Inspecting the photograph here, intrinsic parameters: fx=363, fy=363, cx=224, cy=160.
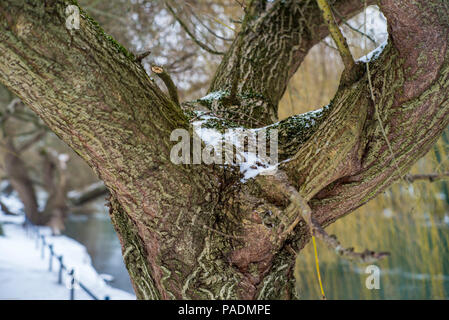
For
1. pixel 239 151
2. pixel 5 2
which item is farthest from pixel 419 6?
pixel 5 2

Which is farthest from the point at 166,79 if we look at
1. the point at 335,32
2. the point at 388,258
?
the point at 388,258

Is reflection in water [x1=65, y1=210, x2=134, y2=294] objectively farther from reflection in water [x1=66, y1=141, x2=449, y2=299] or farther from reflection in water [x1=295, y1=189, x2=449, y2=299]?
reflection in water [x1=295, y1=189, x2=449, y2=299]

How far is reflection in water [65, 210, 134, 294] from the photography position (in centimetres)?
562

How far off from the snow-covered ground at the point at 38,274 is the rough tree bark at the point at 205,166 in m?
2.19

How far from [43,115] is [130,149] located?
0.32 m

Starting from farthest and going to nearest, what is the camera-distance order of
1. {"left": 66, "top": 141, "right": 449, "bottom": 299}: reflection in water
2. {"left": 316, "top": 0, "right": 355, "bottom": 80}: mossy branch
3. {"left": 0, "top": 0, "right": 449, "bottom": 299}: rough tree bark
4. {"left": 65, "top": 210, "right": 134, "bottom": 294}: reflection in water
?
{"left": 65, "top": 210, "right": 134, "bottom": 294}: reflection in water → {"left": 66, "top": 141, "right": 449, "bottom": 299}: reflection in water → {"left": 316, "top": 0, "right": 355, "bottom": 80}: mossy branch → {"left": 0, "top": 0, "right": 449, "bottom": 299}: rough tree bark

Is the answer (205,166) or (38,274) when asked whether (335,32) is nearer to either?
(205,166)

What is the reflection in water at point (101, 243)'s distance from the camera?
5624mm

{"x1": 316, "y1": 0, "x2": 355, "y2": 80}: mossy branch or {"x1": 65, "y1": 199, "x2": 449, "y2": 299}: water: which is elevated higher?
{"x1": 316, "y1": 0, "x2": 355, "y2": 80}: mossy branch

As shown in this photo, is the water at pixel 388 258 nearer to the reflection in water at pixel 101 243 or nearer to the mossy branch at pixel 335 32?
the reflection in water at pixel 101 243

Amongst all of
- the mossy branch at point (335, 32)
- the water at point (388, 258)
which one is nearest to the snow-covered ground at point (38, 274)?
the water at point (388, 258)

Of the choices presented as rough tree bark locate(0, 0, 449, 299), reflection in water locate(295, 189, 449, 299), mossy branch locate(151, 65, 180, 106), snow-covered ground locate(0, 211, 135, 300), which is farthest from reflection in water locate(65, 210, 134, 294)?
mossy branch locate(151, 65, 180, 106)

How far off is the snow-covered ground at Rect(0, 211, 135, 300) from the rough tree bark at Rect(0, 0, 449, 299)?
2.19 metres

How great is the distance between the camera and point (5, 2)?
1.06 m
